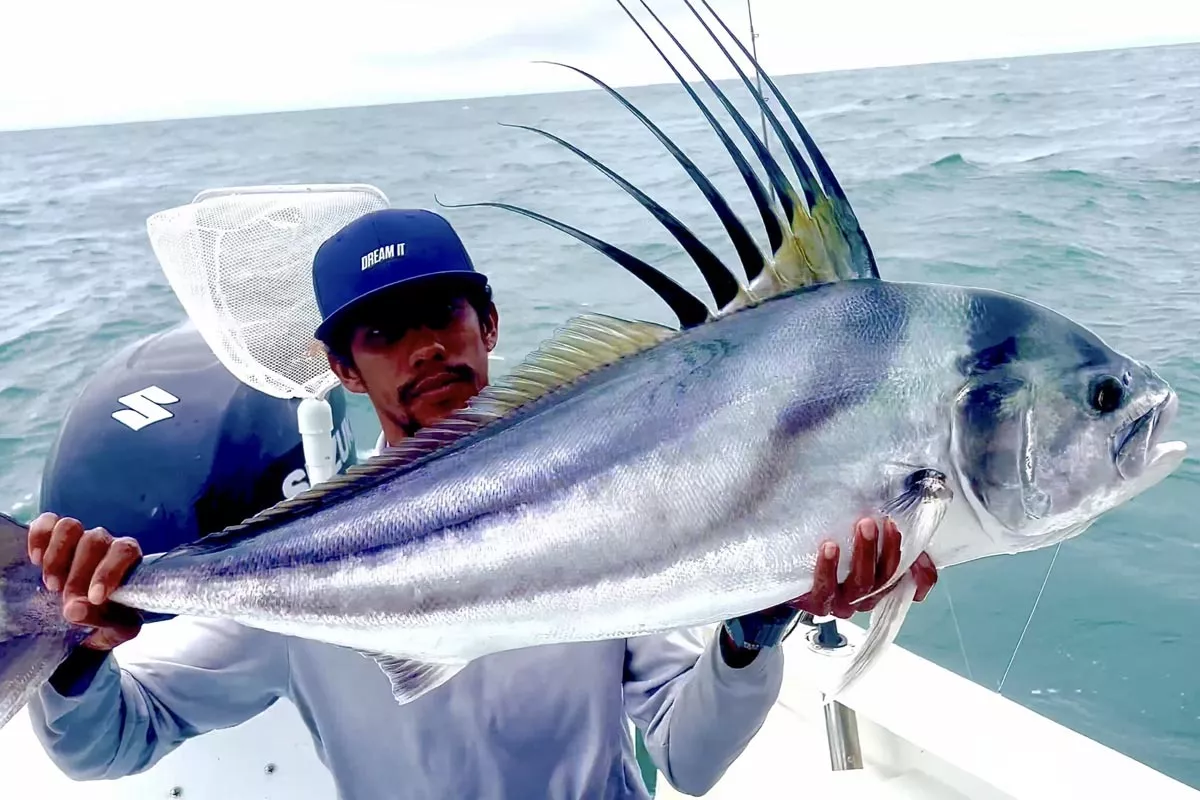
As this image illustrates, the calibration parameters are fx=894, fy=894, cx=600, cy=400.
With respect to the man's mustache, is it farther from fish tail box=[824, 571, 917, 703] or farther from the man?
fish tail box=[824, 571, 917, 703]

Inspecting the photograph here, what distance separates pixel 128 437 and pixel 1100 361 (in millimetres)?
2483

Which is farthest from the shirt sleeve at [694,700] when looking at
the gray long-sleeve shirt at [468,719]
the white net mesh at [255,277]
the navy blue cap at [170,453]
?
the navy blue cap at [170,453]

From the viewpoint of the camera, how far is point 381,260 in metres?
1.79

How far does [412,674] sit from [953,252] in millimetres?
9786

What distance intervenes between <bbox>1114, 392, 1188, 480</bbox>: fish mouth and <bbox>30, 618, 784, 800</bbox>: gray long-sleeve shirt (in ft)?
2.53

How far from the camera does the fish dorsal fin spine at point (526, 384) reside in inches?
53.1

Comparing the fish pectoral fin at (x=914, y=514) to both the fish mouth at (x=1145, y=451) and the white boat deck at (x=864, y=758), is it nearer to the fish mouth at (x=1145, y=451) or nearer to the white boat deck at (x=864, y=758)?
the fish mouth at (x=1145, y=451)

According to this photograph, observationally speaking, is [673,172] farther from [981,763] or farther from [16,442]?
[981,763]

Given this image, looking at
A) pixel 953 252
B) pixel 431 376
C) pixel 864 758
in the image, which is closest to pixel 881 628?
pixel 431 376

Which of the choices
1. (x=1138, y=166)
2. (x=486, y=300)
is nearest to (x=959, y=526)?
(x=486, y=300)

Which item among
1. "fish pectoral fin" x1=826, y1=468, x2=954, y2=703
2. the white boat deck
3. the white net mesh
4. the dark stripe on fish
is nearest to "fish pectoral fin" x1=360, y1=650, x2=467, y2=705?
the dark stripe on fish

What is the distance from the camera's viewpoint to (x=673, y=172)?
50.2ft

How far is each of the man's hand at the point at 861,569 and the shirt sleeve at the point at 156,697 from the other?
1187mm

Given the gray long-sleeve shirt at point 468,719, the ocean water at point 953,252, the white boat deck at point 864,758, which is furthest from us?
the ocean water at point 953,252
